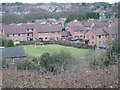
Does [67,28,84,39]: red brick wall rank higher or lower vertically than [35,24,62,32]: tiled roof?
lower

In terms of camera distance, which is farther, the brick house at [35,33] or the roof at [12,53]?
the brick house at [35,33]

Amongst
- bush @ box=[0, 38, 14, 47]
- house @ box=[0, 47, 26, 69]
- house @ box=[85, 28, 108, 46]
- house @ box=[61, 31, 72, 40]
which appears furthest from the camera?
house @ box=[61, 31, 72, 40]

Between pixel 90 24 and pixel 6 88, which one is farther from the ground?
pixel 90 24

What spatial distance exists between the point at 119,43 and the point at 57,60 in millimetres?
1602

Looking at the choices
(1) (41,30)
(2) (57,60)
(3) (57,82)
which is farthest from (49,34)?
(3) (57,82)

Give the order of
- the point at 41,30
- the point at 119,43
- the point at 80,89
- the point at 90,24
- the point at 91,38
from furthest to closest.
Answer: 1. the point at 90,24
2. the point at 41,30
3. the point at 91,38
4. the point at 119,43
5. the point at 80,89

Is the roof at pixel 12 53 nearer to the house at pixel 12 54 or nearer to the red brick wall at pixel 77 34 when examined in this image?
the house at pixel 12 54

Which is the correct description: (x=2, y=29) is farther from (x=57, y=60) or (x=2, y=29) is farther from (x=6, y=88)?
(x=6, y=88)

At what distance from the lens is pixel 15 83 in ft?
9.23

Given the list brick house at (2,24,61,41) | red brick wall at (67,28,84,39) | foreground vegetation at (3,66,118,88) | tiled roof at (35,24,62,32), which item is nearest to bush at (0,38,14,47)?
brick house at (2,24,61,41)

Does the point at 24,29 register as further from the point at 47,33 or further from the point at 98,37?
the point at 98,37

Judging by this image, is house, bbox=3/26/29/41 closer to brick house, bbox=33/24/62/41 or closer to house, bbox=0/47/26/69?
brick house, bbox=33/24/62/41

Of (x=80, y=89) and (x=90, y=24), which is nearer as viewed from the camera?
(x=80, y=89)

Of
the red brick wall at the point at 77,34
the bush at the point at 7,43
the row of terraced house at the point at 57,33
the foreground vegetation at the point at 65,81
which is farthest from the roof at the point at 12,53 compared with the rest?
the red brick wall at the point at 77,34
